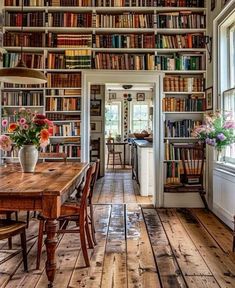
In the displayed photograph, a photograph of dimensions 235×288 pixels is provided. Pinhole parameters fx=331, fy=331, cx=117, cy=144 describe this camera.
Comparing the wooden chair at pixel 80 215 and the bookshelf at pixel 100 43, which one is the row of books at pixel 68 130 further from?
the wooden chair at pixel 80 215

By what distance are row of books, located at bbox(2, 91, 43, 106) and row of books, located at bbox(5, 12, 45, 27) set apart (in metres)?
1.09

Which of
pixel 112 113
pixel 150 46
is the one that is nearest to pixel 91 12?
pixel 150 46

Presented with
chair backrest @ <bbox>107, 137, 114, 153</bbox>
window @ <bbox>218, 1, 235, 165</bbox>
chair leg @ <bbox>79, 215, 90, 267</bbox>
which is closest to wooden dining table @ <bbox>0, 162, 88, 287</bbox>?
chair leg @ <bbox>79, 215, 90, 267</bbox>

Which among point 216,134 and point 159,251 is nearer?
point 159,251

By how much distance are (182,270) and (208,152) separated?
261 cm

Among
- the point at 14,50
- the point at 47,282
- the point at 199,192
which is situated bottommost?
the point at 47,282

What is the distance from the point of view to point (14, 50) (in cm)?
530

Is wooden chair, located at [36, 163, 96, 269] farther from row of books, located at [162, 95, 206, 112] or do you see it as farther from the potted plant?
row of books, located at [162, 95, 206, 112]

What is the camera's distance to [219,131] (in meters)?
4.13

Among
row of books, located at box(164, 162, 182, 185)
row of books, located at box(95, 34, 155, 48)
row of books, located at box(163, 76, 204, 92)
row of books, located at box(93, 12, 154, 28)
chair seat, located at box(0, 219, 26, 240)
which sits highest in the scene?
row of books, located at box(93, 12, 154, 28)

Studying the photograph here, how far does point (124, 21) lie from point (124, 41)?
31 cm

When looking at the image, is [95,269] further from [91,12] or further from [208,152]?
[91,12]

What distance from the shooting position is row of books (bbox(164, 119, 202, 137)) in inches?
208

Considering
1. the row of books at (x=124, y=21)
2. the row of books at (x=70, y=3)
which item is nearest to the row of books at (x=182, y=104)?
→ the row of books at (x=124, y=21)
